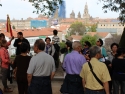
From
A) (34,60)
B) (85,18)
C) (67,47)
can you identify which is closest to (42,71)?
(34,60)

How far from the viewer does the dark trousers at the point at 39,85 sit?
448cm

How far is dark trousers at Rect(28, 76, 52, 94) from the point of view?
4.48m

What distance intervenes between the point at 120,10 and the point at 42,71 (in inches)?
471

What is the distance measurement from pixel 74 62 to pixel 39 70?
31.0 inches

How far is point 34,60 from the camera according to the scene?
4410 mm

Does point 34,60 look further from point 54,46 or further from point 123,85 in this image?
point 54,46

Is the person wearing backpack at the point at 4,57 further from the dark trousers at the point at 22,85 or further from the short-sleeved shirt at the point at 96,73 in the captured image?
the short-sleeved shirt at the point at 96,73

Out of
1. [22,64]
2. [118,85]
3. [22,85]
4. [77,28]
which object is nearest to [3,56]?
[22,85]

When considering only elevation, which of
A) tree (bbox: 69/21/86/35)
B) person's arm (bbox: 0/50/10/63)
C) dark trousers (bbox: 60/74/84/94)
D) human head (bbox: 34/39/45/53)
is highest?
human head (bbox: 34/39/45/53)

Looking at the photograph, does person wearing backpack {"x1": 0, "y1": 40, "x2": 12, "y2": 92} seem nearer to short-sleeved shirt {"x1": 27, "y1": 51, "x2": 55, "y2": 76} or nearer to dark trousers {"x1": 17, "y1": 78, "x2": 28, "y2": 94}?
dark trousers {"x1": 17, "y1": 78, "x2": 28, "y2": 94}

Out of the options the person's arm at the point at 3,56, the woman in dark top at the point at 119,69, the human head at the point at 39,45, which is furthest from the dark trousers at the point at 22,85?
the woman in dark top at the point at 119,69

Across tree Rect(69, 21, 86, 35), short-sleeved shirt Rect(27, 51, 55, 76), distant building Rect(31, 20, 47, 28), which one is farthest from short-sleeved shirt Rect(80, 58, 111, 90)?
distant building Rect(31, 20, 47, 28)

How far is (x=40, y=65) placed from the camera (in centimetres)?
440

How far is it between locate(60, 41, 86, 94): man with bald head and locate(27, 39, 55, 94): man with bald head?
0.54m
